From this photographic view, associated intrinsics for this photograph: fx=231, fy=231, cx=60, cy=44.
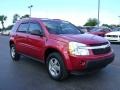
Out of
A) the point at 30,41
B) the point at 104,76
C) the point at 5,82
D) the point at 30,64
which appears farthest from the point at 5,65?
the point at 104,76

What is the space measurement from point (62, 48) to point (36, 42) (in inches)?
54.6

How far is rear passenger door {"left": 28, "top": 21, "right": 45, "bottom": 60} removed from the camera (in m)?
7.03

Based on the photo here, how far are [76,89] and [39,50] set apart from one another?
200 cm

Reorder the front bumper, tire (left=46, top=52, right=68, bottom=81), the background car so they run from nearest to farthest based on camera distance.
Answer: the front bumper
tire (left=46, top=52, right=68, bottom=81)
the background car

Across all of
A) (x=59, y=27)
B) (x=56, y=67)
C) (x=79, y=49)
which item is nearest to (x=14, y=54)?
(x=59, y=27)

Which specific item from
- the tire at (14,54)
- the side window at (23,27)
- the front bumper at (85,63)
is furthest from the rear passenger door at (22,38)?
the front bumper at (85,63)

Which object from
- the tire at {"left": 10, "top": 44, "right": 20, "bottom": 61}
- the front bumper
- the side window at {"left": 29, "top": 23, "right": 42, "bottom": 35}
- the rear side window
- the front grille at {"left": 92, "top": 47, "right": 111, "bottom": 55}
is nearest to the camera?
the front bumper

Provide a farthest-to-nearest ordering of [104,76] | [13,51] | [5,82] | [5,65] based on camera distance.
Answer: [13,51] → [5,65] → [104,76] → [5,82]

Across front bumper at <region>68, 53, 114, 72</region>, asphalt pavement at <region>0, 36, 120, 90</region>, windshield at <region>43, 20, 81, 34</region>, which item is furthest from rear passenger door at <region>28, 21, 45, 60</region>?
front bumper at <region>68, 53, 114, 72</region>

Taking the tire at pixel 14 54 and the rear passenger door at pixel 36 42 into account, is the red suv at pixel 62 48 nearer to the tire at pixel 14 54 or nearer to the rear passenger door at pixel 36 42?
the rear passenger door at pixel 36 42

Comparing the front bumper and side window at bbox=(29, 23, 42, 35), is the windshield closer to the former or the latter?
side window at bbox=(29, 23, 42, 35)

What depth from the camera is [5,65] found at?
8602 mm

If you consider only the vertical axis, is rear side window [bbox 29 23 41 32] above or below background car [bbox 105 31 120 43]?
above

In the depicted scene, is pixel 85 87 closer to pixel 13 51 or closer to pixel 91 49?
pixel 91 49
